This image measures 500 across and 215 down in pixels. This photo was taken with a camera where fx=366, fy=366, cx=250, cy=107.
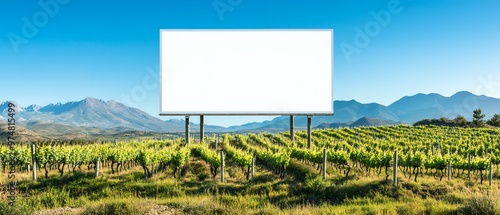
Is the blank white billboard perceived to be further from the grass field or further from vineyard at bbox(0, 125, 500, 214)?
the grass field

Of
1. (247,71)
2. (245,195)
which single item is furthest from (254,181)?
(247,71)

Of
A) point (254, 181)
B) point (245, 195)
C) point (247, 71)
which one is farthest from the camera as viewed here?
point (247, 71)

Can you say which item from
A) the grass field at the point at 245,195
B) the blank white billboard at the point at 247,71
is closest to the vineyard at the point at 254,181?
the grass field at the point at 245,195

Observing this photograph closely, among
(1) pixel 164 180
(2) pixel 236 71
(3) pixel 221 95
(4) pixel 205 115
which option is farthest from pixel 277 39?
(1) pixel 164 180

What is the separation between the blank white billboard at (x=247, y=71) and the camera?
2955 cm

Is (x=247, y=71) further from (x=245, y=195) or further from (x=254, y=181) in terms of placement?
(x=245, y=195)

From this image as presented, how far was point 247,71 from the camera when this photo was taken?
30250mm

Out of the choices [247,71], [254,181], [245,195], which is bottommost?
[245,195]

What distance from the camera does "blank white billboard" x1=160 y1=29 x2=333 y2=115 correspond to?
29547mm

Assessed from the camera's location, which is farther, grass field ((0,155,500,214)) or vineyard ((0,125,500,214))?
vineyard ((0,125,500,214))

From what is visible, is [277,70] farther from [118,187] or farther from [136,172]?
[118,187]

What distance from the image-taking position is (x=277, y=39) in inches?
1170

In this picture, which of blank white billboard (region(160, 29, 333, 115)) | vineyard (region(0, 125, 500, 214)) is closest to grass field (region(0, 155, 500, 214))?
vineyard (region(0, 125, 500, 214))

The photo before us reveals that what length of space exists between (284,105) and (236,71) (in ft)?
15.8
